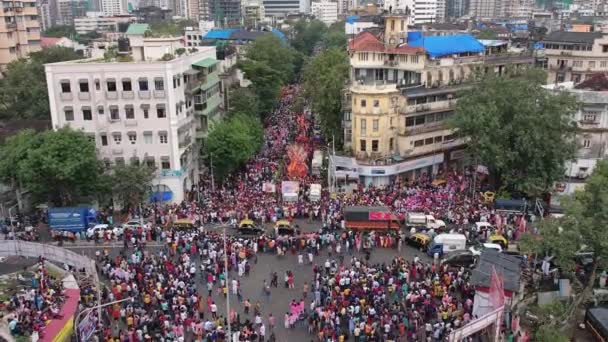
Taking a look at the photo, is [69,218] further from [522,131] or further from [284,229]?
[522,131]

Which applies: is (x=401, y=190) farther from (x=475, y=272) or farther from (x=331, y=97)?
(x=475, y=272)

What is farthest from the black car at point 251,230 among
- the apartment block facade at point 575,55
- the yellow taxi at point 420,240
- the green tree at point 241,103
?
the apartment block facade at point 575,55

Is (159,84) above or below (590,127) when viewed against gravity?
above

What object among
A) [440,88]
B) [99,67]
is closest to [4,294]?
[99,67]

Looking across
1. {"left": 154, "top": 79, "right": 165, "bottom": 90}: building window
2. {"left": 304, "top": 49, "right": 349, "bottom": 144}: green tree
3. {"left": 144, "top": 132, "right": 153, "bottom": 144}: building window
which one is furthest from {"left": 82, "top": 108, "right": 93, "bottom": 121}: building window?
{"left": 304, "top": 49, "right": 349, "bottom": 144}: green tree

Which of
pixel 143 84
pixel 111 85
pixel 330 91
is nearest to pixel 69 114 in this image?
pixel 111 85

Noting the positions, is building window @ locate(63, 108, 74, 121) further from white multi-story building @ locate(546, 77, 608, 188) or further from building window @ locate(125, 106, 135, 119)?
white multi-story building @ locate(546, 77, 608, 188)
